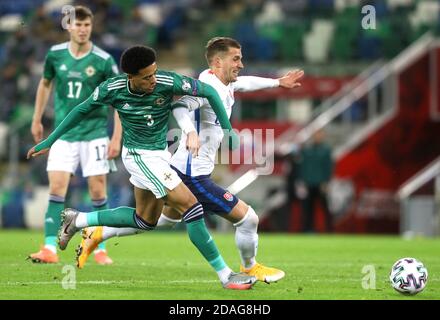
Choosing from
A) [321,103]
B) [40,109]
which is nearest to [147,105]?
[40,109]

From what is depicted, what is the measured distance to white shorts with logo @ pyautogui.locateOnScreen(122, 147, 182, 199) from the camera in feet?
27.3

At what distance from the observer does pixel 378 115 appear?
21406 millimetres

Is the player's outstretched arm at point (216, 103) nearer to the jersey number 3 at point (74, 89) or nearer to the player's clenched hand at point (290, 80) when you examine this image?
the player's clenched hand at point (290, 80)

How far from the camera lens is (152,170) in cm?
836

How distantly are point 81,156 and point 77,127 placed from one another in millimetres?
310

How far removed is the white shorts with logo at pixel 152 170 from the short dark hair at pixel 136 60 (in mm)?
719

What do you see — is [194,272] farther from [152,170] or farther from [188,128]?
[188,128]

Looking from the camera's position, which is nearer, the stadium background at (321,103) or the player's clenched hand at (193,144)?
the player's clenched hand at (193,144)

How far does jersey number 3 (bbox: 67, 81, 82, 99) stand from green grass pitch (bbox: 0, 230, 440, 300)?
1658 mm

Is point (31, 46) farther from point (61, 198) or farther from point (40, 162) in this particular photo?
point (61, 198)

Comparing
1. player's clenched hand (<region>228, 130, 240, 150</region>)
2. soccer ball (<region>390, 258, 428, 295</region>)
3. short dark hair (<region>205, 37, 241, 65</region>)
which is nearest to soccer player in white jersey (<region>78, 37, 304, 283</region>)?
short dark hair (<region>205, 37, 241, 65</region>)

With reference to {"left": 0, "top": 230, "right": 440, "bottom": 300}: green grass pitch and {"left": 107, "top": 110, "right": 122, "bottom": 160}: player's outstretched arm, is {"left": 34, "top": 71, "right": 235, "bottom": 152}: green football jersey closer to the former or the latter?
{"left": 0, "top": 230, "right": 440, "bottom": 300}: green grass pitch

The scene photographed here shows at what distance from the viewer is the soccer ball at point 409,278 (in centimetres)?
810

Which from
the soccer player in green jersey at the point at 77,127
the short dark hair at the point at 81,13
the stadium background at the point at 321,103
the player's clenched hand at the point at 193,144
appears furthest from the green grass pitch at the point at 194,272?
the stadium background at the point at 321,103
